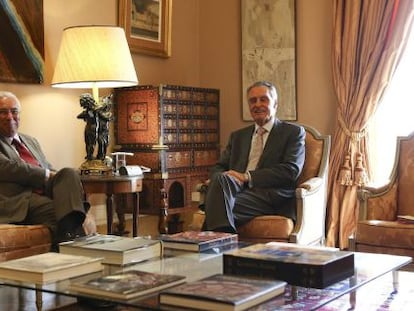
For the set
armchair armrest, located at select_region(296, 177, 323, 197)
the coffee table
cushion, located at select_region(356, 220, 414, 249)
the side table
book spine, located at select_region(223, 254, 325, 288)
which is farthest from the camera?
the side table

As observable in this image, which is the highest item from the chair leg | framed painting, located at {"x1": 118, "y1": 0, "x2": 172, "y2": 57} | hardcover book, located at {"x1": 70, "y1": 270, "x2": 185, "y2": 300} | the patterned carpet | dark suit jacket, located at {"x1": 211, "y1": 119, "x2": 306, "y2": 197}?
framed painting, located at {"x1": 118, "y1": 0, "x2": 172, "y2": 57}

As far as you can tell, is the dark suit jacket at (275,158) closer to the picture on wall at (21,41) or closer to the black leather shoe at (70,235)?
the black leather shoe at (70,235)

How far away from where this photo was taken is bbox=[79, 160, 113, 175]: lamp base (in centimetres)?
423

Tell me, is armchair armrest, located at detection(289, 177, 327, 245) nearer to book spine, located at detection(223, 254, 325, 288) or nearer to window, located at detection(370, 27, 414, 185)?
window, located at detection(370, 27, 414, 185)

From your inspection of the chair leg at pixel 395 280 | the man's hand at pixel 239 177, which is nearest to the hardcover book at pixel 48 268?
the chair leg at pixel 395 280

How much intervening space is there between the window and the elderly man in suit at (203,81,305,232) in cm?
121

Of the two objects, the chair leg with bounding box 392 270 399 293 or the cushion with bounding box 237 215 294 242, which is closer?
the chair leg with bounding box 392 270 399 293

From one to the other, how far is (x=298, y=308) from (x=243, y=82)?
12.9ft

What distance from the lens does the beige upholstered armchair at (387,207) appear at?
3.54m

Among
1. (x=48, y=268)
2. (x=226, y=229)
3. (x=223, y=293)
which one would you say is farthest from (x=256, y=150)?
(x=223, y=293)

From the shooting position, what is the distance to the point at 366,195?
3873mm

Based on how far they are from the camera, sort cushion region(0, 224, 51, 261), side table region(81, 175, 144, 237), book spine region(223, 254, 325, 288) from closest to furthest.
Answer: book spine region(223, 254, 325, 288) → cushion region(0, 224, 51, 261) → side table region(81, 175, 144, 237)

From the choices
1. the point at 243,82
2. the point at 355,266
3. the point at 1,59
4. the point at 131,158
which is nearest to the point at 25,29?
the point at 1,59

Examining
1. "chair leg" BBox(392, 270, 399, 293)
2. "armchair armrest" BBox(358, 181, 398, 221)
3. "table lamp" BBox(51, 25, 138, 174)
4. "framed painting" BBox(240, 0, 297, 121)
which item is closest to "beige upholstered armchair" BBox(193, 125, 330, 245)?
"armchair armrest" BBox(358, 181, 398, 221)
